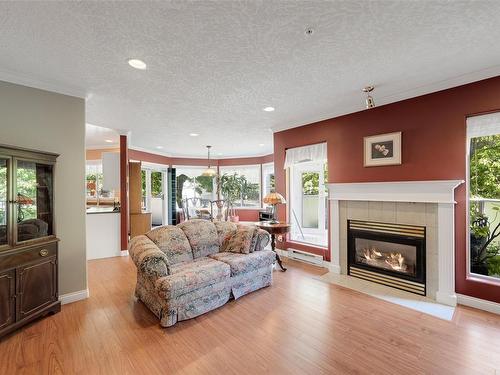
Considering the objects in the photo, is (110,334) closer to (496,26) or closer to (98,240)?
(98,240)

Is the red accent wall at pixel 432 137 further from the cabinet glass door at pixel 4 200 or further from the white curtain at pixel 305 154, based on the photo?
the cabinet glass door at pixel 4 200

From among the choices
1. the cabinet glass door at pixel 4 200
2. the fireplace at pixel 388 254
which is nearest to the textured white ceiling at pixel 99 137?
the cabinet glass door at pixel 4 200

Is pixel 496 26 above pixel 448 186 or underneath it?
above

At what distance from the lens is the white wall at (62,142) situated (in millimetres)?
2592

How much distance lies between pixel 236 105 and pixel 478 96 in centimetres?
288

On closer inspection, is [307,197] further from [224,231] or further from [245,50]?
[245,50]

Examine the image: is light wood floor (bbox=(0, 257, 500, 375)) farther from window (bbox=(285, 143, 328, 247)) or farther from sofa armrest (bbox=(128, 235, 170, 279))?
window (bbox=(285, 143, 328, 247))

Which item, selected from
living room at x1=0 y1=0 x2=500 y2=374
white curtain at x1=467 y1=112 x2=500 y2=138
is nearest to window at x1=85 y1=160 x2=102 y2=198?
living room at x1=0 y1=0 x2=500 y2=374

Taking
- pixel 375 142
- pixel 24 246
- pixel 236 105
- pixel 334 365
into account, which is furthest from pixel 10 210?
pixel 375 142

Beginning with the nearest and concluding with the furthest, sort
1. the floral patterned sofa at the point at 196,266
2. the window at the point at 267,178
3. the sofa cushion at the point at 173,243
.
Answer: the floral patterned sofa at the point at 196,266 < the sofa cushion at the point at 173,243 < the window at the point at 267,178

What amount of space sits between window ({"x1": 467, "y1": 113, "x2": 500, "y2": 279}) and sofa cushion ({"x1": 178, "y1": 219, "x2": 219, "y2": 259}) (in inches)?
129

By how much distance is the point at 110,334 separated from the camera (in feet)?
7.55

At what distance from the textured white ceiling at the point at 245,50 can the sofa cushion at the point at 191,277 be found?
214cm

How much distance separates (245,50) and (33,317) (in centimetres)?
333
